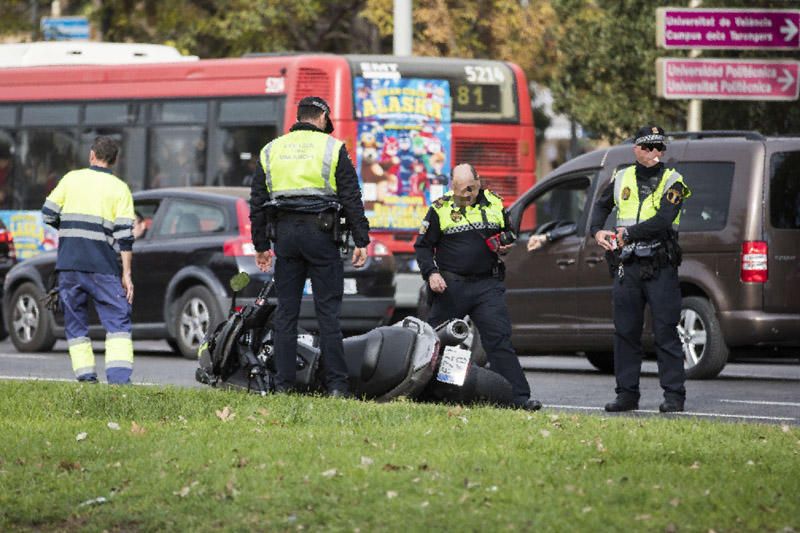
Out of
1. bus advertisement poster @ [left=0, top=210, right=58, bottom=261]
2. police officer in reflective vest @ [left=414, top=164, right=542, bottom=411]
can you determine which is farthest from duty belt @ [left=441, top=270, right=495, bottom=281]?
bus advertisement poster @ [left=0, top=210, right=58, bottom=261]

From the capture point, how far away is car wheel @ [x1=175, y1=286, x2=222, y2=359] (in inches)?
670

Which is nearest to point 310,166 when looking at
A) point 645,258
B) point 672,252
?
point 645,258

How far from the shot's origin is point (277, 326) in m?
11.0

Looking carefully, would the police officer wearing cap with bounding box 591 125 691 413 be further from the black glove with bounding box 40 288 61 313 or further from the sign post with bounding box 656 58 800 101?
the sign post with bounding box 656 58 800 101

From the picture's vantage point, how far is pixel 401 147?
21375 millimetres

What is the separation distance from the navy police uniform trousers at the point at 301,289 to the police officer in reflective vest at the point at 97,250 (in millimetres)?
1734

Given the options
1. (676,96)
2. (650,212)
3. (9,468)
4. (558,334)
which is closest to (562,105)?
(676,96)

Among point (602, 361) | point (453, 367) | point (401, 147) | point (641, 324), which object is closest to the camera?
point (453, 367)

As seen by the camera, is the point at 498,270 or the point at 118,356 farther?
the point at 118,356

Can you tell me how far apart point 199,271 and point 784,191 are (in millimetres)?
5327

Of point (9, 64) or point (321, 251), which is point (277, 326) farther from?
point (9, 64)

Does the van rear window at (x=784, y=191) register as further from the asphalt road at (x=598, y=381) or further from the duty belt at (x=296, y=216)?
the duty belt at (x=296, y=216)

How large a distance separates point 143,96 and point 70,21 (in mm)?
9519

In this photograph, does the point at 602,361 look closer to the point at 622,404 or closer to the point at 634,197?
the point at 622,404
